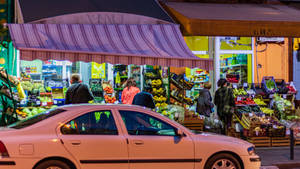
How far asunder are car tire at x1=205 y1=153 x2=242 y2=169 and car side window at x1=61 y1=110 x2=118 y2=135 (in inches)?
65.3

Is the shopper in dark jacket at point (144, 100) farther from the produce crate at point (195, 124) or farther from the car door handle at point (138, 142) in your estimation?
the car door handle at point (138, 142)

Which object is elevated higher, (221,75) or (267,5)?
(267,5)

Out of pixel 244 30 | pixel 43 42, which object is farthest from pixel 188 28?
pixel 43 42

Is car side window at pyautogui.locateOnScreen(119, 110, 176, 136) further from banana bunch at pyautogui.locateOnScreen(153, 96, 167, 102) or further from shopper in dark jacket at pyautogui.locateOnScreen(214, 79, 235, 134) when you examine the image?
Result: banana bunch at pyautogui.locateOnScreen(153, 96, 167, 102)

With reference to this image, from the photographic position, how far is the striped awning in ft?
35.4

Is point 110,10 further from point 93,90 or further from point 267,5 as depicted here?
point 267,5

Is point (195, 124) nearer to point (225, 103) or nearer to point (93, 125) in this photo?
point (225, 103)

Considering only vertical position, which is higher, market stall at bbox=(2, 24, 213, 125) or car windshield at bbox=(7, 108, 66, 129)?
market stall at bbox=(2, 24, 213, 125)

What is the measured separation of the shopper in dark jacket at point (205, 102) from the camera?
13.6 metres

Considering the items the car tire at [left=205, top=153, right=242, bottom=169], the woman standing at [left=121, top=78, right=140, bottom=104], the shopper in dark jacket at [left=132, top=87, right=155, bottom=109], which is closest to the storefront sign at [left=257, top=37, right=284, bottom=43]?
the woman standing at [left=121, top=78, right=140, bottom=104]

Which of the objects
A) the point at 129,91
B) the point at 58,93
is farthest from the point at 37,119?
the point at 58,93

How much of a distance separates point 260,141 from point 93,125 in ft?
22.6

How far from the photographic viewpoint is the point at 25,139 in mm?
7277

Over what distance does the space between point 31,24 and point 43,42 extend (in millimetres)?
776
